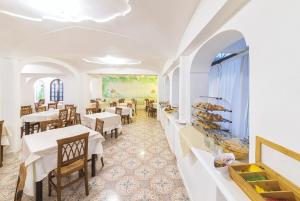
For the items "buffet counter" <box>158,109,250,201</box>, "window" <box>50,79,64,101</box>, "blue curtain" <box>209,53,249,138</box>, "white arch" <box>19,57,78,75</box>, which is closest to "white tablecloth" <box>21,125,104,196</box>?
"buffet counter" <box>158,109,250,201</box>

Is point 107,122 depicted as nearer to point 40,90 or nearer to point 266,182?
point 266,182

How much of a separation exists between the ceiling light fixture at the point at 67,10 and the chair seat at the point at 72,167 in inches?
76.4

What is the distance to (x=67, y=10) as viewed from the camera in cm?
175

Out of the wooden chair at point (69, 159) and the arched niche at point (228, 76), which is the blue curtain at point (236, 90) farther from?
the wooden chair at point (69, 159)

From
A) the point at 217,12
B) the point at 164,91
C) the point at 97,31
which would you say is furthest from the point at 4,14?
the point at 164,91

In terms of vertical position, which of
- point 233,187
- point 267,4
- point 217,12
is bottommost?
point 233,187

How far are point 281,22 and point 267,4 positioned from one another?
0.57ft

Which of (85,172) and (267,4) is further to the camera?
(85,172)

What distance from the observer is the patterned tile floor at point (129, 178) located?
2.18m

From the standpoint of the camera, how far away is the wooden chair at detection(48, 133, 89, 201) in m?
1.95

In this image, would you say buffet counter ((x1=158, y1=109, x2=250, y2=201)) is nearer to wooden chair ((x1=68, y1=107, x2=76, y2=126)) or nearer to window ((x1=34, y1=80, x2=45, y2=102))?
wooden chair ((x1=68, y1=107, x2=76, y2=126))

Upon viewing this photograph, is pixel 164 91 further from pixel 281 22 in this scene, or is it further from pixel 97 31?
pixel 281 22

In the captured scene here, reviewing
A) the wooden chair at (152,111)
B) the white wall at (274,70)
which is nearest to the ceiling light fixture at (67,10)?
the white wall at (274,70)

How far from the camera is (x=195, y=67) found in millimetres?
2482
